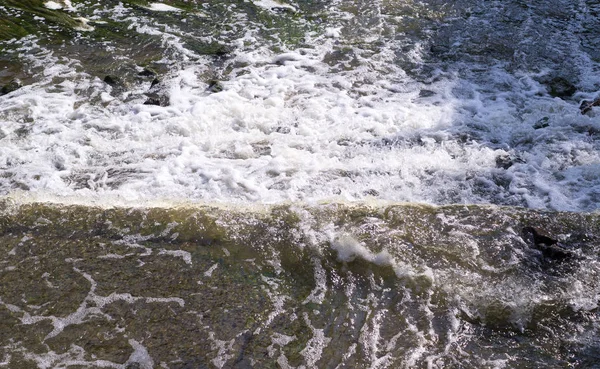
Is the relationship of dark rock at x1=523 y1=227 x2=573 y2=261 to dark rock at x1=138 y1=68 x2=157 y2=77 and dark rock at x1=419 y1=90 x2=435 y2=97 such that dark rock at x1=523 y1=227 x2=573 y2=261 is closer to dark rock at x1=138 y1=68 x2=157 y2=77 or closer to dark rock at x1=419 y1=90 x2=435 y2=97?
dark rock at x1=419 y1=90 x2=435 y2=97

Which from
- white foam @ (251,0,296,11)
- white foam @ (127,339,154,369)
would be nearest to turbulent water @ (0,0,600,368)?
white foam @ (127,339,154,369)

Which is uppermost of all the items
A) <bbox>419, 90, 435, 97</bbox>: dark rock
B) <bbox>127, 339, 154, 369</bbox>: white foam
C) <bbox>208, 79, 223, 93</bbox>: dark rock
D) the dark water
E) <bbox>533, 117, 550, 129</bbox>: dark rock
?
<bbox>533, 117, 550, 129</bbox>: dark rock

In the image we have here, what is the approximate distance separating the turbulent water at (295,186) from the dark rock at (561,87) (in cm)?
4

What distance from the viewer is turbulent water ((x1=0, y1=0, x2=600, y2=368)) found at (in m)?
3.81

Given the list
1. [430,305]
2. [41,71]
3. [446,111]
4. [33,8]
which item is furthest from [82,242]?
[33,8]

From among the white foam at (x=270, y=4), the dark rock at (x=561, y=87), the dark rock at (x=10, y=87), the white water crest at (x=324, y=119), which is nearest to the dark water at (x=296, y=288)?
the white water crest at (x=324, y=119)

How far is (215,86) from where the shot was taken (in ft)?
24.0

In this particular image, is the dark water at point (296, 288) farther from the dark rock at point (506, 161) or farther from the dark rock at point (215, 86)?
the dark rock at point (215, 86)

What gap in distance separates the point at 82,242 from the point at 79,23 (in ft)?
18.4

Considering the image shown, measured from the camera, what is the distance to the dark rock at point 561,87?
7375 mm

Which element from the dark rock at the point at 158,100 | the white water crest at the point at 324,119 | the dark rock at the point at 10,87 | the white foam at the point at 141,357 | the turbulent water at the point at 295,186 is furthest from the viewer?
the dark rock at the point at 10,87

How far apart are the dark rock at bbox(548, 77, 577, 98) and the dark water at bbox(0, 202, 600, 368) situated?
304 cm

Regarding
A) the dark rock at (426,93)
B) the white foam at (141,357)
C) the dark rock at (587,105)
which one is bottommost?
the white foam at (141,357)

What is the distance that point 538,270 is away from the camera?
434 centimetres
